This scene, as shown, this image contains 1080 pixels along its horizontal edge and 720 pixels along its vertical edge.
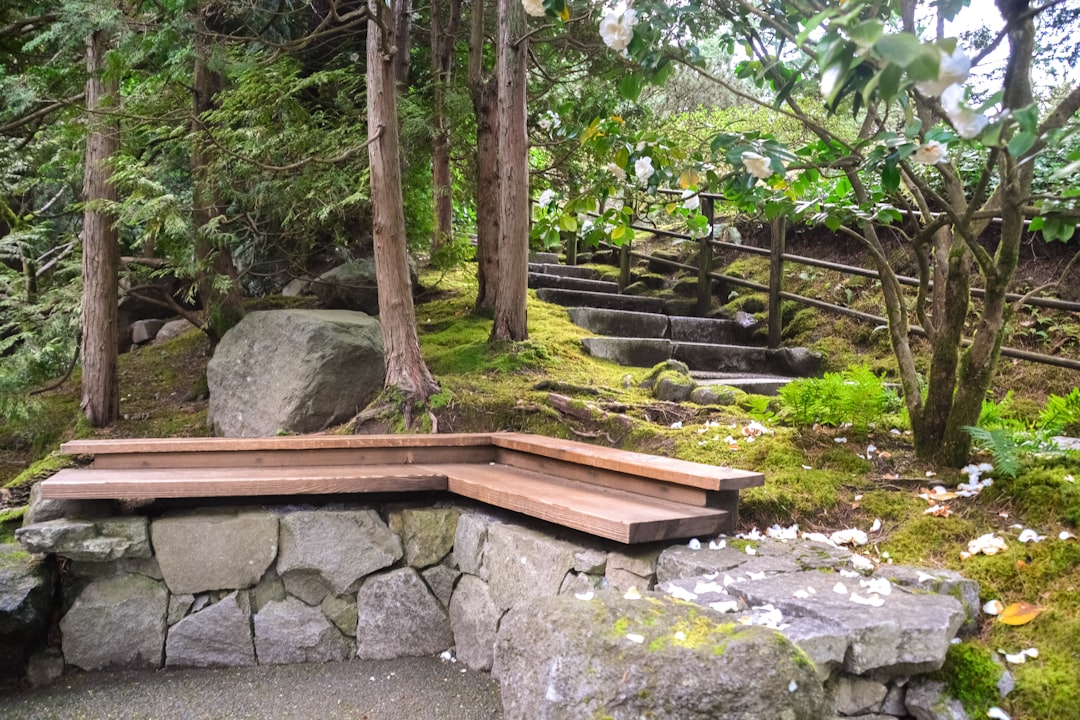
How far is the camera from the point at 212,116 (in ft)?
15.9

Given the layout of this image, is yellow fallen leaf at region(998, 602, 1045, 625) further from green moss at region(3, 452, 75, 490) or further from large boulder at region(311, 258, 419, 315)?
large boulder at region(311, 258, 419, 315)

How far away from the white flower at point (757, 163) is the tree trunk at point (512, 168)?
9.78 feet

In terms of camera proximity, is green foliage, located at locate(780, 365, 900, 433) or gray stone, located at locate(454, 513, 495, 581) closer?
gray stone, located at locate(454, 513, 495, 581)

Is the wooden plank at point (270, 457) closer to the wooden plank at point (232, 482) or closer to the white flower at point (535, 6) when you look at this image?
the wooden plank at point (232, 482)

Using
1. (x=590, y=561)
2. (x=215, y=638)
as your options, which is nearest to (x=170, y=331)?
(x=215, y=638)

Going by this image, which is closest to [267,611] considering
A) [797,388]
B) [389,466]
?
[389,466]

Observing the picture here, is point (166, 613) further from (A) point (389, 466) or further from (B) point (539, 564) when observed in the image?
(B) point (539, 564)

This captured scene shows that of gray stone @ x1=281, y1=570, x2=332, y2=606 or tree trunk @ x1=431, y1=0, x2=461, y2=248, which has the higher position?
tree trunk @ x1=431, y1=0, x2=461, y2=248

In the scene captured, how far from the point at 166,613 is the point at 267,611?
41 centimetres

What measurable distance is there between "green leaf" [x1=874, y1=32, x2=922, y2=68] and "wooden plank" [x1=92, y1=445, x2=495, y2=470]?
286cm

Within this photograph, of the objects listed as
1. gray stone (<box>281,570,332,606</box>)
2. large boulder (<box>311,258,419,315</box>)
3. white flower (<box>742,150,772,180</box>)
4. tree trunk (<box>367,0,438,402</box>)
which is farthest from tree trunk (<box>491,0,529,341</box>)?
white flower (<box>742,150,772,180</box>)

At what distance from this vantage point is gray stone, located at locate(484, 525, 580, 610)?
9.00ft

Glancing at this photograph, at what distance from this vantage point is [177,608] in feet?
10.6

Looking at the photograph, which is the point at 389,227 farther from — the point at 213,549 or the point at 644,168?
the point at 213,549
